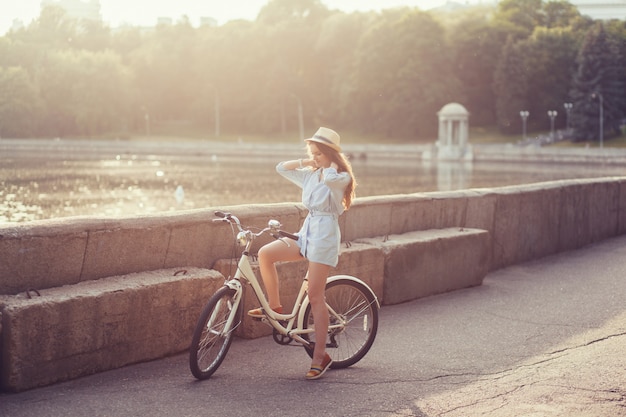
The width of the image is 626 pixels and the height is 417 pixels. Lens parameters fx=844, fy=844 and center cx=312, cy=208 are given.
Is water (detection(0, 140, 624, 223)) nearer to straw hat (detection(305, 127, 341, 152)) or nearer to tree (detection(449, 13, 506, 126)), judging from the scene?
tree (detection(449, 13, 506, 126))

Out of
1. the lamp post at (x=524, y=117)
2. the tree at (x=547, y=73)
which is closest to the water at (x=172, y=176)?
the lamp post at (x=524, y=117)

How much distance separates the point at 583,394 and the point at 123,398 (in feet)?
9.34

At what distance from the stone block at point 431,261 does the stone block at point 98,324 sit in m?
2.32

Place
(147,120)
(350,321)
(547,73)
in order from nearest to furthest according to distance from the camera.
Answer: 1. (350,321)
2. (547,73)
3. (147,120)

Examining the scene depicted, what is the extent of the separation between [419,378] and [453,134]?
73873 millimetres

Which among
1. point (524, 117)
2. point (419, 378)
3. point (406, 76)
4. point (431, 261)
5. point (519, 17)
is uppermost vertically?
point (519, 17)

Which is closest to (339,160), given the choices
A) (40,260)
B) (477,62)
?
(40,260)

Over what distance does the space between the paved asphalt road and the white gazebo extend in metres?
68.3

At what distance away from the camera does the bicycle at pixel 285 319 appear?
5465 millimetres

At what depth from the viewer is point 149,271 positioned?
21.2 ft

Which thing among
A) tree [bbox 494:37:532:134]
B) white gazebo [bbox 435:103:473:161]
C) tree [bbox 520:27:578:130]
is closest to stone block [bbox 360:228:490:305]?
white gazebo [bbox 435:103:473:161]

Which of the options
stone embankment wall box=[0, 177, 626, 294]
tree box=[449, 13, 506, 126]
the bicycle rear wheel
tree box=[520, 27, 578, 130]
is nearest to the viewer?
stone embankment wall box=[0, 177, 626, 294]

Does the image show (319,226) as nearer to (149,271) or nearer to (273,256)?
(273,256)

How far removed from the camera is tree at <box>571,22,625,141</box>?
76.8m
